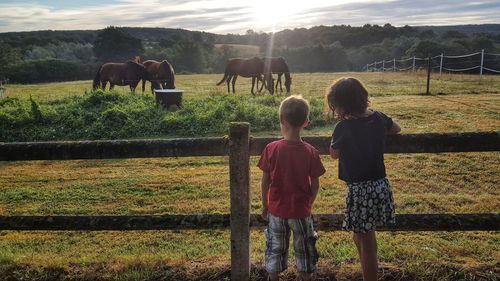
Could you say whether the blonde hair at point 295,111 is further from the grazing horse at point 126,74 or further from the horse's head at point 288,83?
the horse's head at point 288,83

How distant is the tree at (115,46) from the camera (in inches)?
3059

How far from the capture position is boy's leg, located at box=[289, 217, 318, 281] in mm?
3109

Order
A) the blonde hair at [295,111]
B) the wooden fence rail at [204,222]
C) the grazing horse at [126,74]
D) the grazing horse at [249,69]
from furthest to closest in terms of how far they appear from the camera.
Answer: the grazing horse at [249,69]
the grazing horse at [126,74]
the wooden fence rail at [204,222]
the blonde hair at [295,111]

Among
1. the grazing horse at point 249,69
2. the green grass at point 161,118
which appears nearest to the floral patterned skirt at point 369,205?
the green grass at point 161,118

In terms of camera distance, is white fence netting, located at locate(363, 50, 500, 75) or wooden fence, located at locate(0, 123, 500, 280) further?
white fence netting, located at locate(363, 50, 500, 75)

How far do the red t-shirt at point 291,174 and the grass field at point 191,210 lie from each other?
2.93 feet

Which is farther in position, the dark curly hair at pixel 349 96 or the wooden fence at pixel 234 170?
the wooden fence at pixel 234 170

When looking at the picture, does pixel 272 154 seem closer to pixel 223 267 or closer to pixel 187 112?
pixel 223 267

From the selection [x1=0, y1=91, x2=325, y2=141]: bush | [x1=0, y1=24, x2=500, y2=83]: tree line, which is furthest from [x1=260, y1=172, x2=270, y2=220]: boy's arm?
[x1=0, y1=24, x2=500, y2=83]: tree line

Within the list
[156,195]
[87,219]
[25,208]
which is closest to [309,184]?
[87,219]

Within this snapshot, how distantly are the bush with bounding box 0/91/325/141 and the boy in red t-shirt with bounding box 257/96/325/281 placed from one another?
916cm

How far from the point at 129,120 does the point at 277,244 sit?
33.3 ft

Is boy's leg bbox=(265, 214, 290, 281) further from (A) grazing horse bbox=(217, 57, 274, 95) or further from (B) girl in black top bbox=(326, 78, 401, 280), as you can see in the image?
(A) grazing horse bbox=(217, 57, 274, 95)

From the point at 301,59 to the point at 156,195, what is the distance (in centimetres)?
7250
